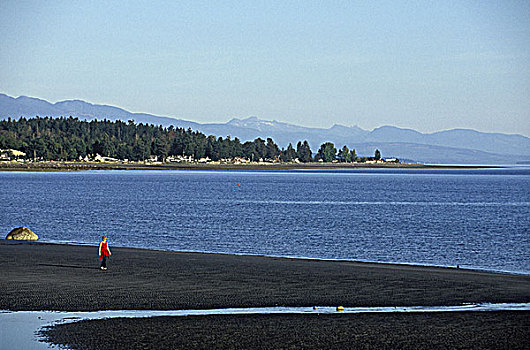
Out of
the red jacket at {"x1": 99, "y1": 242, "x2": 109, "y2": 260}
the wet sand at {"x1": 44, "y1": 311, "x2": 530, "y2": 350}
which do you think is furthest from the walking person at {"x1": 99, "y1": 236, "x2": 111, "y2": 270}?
the wet sand at {"x1": 44, "y1": 311, "x2": 530, "y2": 350}

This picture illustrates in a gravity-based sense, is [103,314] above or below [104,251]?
below

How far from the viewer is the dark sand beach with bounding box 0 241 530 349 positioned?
17.8 meters

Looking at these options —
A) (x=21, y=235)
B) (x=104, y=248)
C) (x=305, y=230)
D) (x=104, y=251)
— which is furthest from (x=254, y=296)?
(x=305, y=230)

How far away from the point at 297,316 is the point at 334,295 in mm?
4105

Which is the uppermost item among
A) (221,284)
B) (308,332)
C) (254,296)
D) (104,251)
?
(104,251)

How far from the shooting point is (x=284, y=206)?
330ft

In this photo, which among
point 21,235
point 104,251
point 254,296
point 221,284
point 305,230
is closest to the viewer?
point 254,296

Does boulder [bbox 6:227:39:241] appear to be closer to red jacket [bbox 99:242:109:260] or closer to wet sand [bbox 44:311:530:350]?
red jacket [bbox 99:242:109:260]

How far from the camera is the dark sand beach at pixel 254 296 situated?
1784 cm

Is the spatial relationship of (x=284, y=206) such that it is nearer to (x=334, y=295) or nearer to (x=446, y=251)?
(x=446, y=251)

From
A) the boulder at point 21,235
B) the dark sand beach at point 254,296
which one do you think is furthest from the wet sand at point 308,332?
the boulder at point 21,235

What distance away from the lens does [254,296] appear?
952 inches

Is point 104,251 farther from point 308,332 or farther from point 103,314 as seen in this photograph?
point 308,332

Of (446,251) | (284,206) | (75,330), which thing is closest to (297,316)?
(75,330)
